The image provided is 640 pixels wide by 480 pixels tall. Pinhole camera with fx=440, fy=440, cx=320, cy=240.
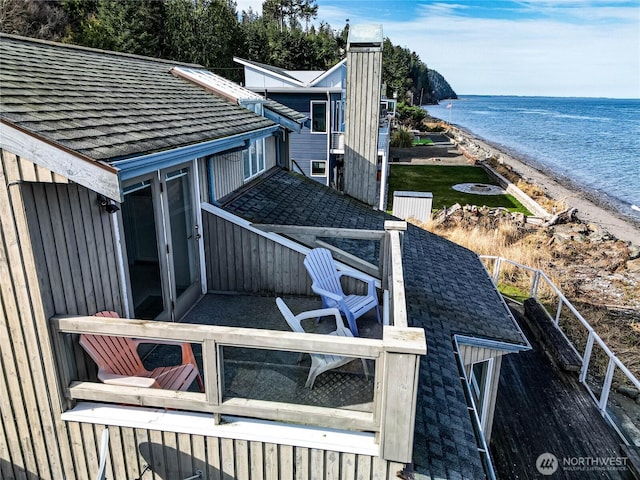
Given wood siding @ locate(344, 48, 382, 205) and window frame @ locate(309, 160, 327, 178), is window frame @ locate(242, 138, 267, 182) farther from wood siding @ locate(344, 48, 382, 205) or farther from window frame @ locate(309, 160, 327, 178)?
window frame @ locate(309, 160, 327, 178)

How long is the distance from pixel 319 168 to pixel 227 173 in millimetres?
14379

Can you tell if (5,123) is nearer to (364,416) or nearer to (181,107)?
(364,416)

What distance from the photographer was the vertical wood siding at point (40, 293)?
297cm

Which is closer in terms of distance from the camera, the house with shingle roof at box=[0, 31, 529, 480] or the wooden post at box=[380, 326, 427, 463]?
the wooden post at box=[380, 326, 427, 463]

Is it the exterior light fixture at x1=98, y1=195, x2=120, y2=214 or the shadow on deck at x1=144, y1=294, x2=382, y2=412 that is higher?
the exterior light fixture at x1=98, y1=195, x2=120, y2=214

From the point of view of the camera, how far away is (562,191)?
3212 centimetres

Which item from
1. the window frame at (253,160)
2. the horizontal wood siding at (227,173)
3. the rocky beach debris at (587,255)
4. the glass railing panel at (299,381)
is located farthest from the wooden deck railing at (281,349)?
the rocky beach debris at (587,255)

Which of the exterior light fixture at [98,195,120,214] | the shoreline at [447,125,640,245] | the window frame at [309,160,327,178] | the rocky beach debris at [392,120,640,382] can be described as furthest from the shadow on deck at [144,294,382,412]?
the shoreline at [447,125,640,245]

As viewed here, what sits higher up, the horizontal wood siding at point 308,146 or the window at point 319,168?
the horizontal wood siding at point 308,146

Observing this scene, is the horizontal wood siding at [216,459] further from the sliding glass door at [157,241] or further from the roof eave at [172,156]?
the roof eave at [172,156]

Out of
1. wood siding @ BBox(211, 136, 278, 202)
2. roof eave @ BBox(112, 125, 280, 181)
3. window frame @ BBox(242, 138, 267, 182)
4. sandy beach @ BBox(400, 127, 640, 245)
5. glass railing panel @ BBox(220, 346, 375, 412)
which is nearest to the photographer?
roof eave @ BBox(112, 125, 280, 181)

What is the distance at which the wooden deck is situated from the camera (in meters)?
6.21

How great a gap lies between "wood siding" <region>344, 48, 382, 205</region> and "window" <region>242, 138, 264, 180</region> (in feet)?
6.98

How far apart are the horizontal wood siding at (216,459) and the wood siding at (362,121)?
8542 mm
